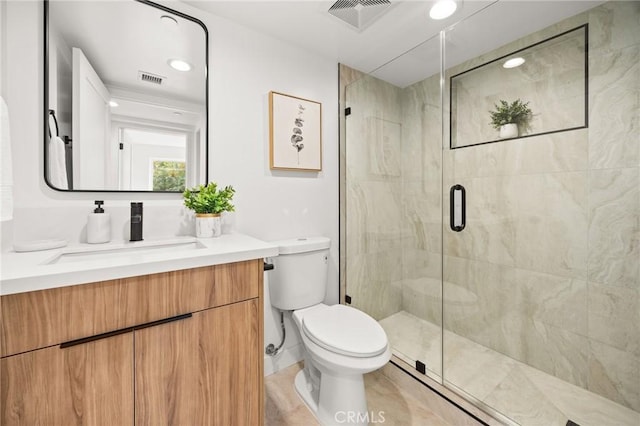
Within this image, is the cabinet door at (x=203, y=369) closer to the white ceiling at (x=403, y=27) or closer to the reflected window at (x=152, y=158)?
the reflected window at (x=152, y=158)

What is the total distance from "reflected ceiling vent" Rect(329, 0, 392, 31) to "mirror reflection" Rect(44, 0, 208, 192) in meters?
0.73

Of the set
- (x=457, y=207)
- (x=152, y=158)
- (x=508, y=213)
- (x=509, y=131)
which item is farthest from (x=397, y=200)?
(x=152, y=158)

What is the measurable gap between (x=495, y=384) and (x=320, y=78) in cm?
218

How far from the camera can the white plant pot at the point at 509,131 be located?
1648 mm

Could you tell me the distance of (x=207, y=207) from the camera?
1.31 metres

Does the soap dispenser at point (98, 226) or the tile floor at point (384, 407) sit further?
the tile floor at point (384, 407)

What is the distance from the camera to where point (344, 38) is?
1711mm

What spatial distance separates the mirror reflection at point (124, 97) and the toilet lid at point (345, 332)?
0.95 meters

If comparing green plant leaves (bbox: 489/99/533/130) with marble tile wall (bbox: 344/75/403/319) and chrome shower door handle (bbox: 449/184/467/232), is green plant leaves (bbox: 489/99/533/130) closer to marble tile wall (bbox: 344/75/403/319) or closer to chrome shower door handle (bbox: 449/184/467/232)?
chrome shower door handle (bbox: 449/184/467/232)

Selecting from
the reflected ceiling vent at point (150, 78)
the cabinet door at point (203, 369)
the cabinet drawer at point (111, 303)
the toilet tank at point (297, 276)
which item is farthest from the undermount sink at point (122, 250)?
the reflected ceiling vent at point (150, 78)

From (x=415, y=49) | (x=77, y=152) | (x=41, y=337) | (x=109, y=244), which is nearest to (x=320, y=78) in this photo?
(x=415, y=49)

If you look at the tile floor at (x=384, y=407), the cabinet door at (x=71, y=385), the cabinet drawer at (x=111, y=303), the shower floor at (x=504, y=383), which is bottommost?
the tile floor at (x=384, y=407)

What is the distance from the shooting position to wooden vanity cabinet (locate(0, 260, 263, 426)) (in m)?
0.68

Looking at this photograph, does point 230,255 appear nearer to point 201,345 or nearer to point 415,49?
point 201,345
